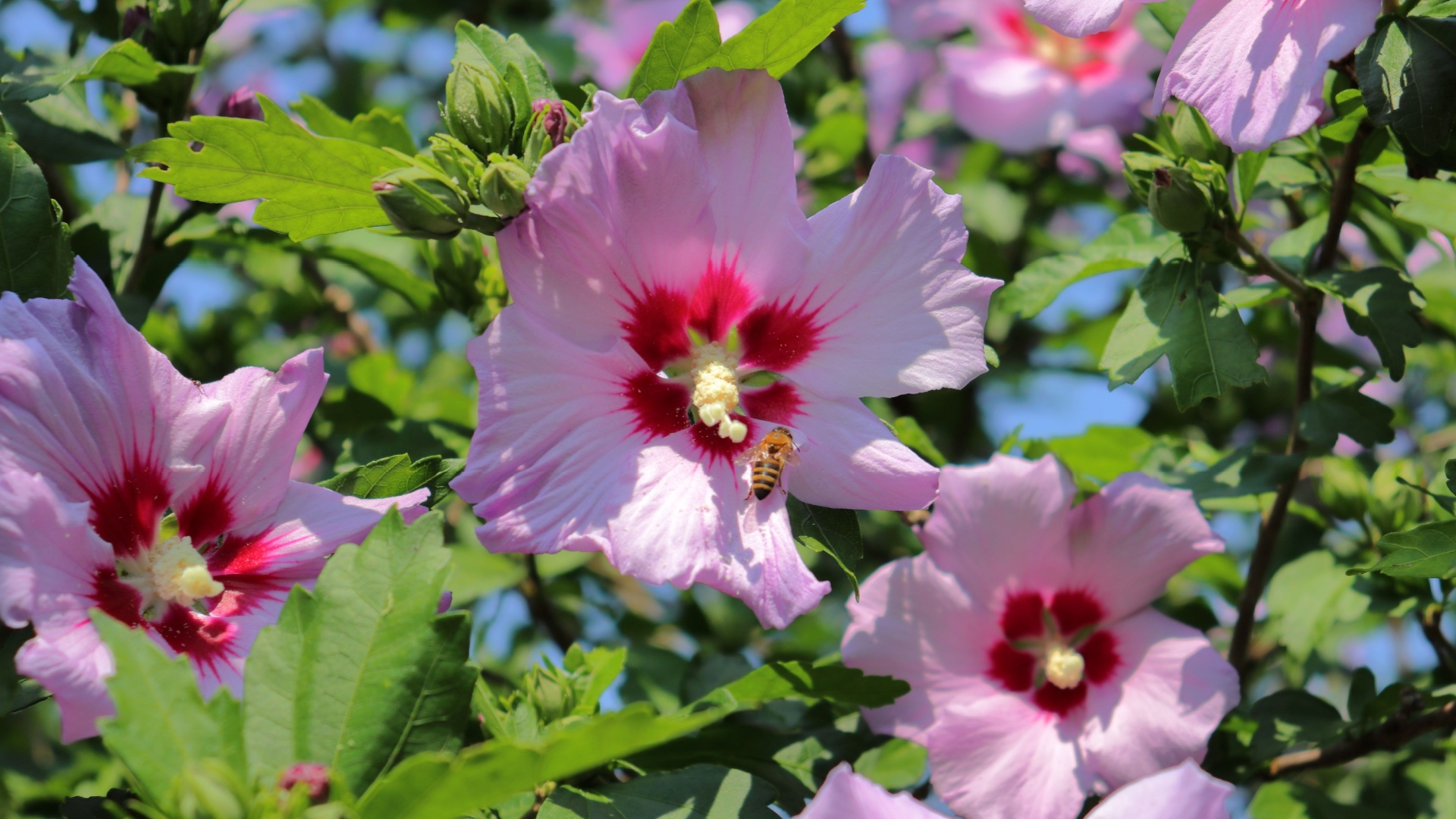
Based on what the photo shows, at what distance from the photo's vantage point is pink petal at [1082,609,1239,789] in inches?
73.6

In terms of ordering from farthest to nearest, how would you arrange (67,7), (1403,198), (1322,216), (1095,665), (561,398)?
(67,7) → (1322,216) → (1095,665) → (1403,198) → (561,398)

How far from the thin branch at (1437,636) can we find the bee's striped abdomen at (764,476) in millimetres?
1455

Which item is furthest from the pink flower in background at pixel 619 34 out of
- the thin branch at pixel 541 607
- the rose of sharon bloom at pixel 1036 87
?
the thin branch at pixel 541 607

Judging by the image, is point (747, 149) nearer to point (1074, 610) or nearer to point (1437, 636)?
point (1074, 610)

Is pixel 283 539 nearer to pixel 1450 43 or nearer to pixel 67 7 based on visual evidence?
pixel 67 7

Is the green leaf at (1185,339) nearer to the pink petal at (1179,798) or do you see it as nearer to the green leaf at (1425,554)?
the green leaf at (1425,554)

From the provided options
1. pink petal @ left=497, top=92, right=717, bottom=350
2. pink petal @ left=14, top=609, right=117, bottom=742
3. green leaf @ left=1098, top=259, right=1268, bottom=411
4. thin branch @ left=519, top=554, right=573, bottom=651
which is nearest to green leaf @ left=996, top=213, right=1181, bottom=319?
green leaf @ left=1098, top=259, right=1268, bottom=411

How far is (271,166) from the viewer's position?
1.61 m

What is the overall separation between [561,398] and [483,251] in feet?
2.74

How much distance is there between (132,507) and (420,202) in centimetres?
57

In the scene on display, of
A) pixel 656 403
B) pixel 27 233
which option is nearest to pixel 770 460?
pixel 656 403

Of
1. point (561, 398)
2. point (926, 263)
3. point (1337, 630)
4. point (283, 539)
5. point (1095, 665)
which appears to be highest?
point (926, 263)

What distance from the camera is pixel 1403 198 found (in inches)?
77.3

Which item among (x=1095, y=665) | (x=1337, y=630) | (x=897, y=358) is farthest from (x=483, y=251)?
(x=1337, y=630)
